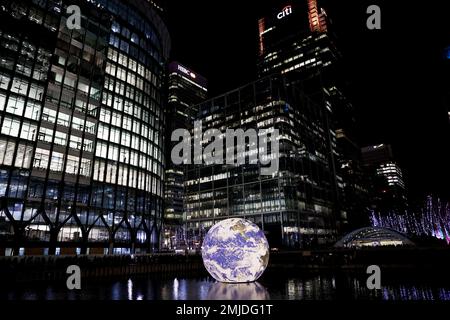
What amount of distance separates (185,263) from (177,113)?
439 feet

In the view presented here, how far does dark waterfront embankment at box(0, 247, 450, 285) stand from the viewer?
15312 mm

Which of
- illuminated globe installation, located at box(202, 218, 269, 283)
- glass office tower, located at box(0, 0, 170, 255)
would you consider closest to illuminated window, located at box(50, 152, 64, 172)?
glass office tower, located at box(0, 0, 170, 255)

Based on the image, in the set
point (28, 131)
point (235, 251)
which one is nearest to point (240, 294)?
point (235, 251)

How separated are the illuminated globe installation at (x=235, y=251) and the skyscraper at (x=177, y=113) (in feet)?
398

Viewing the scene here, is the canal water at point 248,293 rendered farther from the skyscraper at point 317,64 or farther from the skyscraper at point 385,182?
the skyscraper at point 385,182

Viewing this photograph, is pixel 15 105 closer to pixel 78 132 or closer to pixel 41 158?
pixel 41 158

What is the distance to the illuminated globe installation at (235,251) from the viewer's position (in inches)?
456

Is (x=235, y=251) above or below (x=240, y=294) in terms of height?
above

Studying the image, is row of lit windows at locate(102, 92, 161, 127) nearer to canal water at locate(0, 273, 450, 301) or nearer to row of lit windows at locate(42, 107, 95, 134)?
row of lit windows at locate(42, 107, 95, 134)

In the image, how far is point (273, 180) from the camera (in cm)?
7806

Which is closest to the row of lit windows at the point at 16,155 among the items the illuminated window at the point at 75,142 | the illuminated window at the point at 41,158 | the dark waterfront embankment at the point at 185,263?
the illuminated window at the point at 41,158

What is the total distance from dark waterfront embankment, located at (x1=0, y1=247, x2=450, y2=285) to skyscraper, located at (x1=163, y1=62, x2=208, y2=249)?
110598 millimetres

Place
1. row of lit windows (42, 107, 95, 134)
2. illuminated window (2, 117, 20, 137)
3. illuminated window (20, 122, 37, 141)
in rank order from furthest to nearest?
row of lit windows (42, 107, 95, 134) → illuminated window (20, 122, 37, 141) → illuminated window (2, 117, 20, 137)
